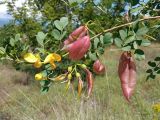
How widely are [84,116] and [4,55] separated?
3.01 metres

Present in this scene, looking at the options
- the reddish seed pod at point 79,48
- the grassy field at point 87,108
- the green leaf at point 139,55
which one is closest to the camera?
the reddish seed pod at point 79,48

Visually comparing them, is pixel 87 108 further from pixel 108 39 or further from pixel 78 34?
pixel 78 34

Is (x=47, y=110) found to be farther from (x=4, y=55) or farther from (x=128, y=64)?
(x=128, y=64)

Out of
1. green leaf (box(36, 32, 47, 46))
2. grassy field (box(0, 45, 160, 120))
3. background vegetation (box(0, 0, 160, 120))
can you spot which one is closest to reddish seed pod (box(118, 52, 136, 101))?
background vegetation (box(0, 0, 160, 120))

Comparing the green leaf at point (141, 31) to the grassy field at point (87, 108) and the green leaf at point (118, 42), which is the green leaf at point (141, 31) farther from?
the grassy field at point (87, 108)

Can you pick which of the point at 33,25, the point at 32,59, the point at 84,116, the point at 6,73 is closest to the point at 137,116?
the point at 84,116

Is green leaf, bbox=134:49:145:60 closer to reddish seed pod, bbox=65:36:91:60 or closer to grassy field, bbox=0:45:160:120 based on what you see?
Answer: reddish seed pod, bbox=65:36:91:60

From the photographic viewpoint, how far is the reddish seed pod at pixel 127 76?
0.78m

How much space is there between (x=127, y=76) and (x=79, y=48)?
10 cm

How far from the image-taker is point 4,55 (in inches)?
44.7

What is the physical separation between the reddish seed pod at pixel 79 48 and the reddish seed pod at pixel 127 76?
79 millimetres

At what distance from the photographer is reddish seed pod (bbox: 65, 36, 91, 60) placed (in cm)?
77

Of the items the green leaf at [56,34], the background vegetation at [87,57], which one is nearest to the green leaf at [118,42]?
the background vegetation at [87,57]

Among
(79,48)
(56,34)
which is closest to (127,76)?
(79,48)
